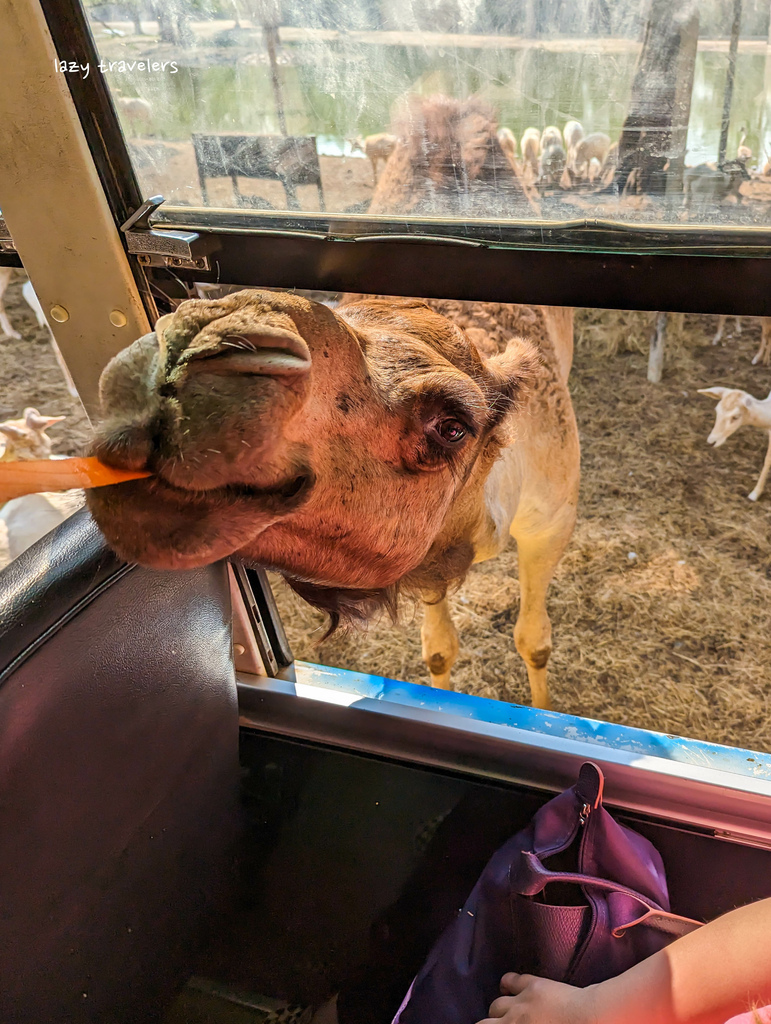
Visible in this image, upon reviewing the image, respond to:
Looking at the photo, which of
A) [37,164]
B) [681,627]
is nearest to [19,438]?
[37,164]

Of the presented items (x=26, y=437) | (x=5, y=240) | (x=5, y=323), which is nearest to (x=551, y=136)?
(x=5, y=240)

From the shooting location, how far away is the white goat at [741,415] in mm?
3990

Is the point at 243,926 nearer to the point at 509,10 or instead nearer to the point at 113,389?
the point at 113,389

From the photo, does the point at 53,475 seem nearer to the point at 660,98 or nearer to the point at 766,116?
the point at 660,98

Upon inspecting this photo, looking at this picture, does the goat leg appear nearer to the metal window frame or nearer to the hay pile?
the hay pile

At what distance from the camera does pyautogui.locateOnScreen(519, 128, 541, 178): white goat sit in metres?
1.53

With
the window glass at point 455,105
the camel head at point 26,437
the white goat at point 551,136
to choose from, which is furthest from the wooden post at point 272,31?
the camel head at point 26,437

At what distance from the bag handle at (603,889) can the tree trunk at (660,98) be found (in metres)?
1.50

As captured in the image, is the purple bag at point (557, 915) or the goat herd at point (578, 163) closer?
the goat herd at point (578, 163)

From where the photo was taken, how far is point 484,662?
11.0 ft

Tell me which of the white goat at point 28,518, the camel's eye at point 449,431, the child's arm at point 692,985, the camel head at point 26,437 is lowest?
the camel head at point 26,437

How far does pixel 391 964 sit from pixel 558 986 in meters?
0.61

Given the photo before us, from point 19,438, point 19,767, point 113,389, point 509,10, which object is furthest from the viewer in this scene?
point 19,438

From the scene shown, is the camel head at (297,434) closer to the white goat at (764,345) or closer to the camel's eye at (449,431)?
the camel's eye at (449,431)
